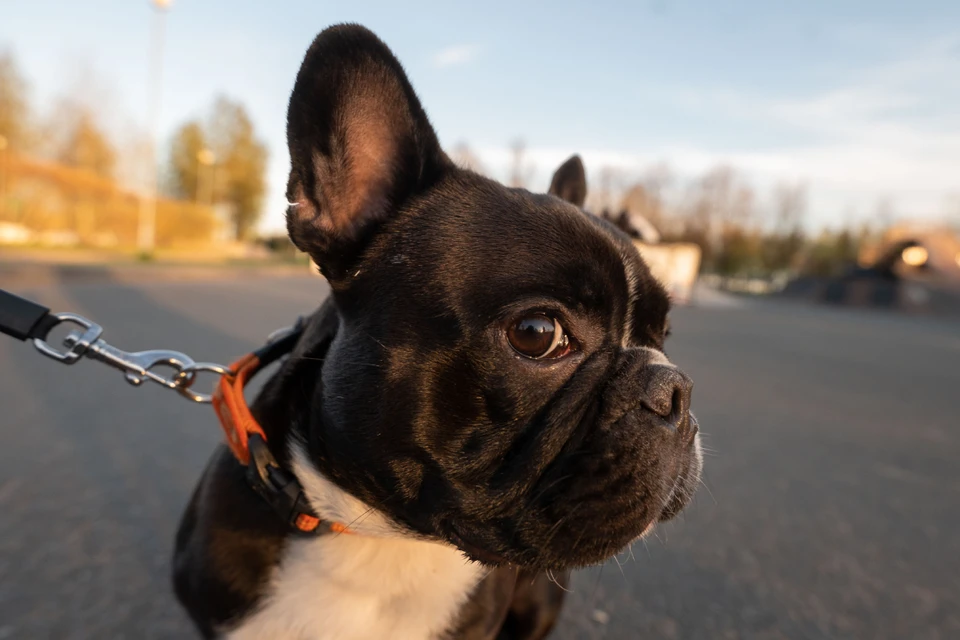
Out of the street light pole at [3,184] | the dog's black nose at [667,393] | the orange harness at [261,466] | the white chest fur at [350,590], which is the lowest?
the street light pole at [3,184]

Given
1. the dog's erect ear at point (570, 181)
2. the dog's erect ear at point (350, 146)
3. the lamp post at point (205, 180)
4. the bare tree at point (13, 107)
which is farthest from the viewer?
the lamp post at point (205, 180)

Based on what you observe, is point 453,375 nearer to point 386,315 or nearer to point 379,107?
point 386,315

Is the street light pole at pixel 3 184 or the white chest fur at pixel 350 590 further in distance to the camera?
the street light pole at pixel 3 184

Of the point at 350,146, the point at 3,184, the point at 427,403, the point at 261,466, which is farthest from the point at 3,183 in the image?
the point at 427,403

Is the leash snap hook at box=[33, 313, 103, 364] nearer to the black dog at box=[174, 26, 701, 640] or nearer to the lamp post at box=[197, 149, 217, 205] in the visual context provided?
the black dog at box=[174, 26, 701, 640]

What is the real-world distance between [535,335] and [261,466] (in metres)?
0.67

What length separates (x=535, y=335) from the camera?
4.54ft

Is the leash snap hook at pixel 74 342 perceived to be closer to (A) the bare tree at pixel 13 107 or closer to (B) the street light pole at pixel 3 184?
(B) the street light pole at pixel 3 184

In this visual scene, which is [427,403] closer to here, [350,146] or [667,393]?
[667,393]

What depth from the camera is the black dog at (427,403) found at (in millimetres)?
1355

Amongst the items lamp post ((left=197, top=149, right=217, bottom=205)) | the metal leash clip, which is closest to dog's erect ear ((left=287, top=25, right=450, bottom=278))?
the metal leash clip

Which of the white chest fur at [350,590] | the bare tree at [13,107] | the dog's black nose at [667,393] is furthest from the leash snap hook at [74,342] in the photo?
the bare tree at [13,107]

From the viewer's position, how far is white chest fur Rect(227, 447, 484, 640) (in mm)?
1584

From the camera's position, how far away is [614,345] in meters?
1.52
